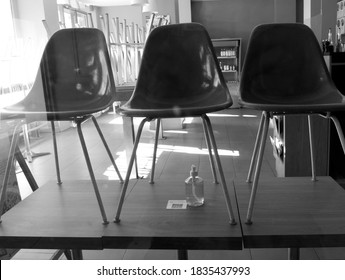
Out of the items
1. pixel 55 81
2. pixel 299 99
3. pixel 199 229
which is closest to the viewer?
pixel 199 229

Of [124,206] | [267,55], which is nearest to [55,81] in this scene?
[124,206]

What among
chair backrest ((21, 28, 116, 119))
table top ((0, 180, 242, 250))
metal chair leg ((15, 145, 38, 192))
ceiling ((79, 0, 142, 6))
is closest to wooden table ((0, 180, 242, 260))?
table top ((0, 180, 242, 250))

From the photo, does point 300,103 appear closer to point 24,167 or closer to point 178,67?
point 178,67

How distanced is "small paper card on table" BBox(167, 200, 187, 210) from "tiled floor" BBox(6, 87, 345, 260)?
Answer: 0.73 ft

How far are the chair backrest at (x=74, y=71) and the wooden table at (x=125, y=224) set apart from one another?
0.44 meters

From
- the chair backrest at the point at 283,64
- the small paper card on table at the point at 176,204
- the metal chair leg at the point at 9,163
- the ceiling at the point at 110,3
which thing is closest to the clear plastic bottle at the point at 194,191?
the small paper card on table at the point at 176,204

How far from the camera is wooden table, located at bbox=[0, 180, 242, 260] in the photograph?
4.09 feet

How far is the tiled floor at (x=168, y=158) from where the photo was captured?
173 cm

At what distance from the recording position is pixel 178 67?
1730 mm

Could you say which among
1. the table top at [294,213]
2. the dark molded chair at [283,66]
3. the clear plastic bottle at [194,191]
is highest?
the dark molded chair at [283,66]

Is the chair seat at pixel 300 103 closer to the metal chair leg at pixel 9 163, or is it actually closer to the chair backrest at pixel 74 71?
the chair backrest at pixel 74 71

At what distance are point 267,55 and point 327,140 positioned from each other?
3.35 ft
